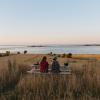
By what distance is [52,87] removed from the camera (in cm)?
722

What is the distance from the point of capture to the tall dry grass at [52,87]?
6.53 metres

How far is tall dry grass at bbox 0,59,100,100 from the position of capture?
6.53 meters

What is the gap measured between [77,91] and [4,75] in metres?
2.64

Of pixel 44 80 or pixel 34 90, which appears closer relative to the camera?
pixel 34 90

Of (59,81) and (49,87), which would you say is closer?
(49,87)

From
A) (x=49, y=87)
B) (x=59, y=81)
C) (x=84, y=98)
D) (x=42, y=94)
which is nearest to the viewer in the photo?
(x=84, y=98)

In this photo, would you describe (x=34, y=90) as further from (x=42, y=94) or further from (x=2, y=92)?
(x=2, y=92)

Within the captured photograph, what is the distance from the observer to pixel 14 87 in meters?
7.80

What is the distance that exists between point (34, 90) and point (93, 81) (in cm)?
169

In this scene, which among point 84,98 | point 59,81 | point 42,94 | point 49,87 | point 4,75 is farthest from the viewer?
point 4,75

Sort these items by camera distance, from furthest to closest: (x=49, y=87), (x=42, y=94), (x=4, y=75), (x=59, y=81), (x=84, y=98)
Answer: (x=4, y=75) → (x=59, y=81) → (x=49, y=87) → (x=42, y=94) → (x=84, y=98)

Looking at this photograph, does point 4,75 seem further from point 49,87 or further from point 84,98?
point 84,98

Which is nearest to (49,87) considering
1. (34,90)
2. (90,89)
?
(34,90)

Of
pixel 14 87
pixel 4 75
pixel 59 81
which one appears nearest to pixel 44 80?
pixel 59 81
